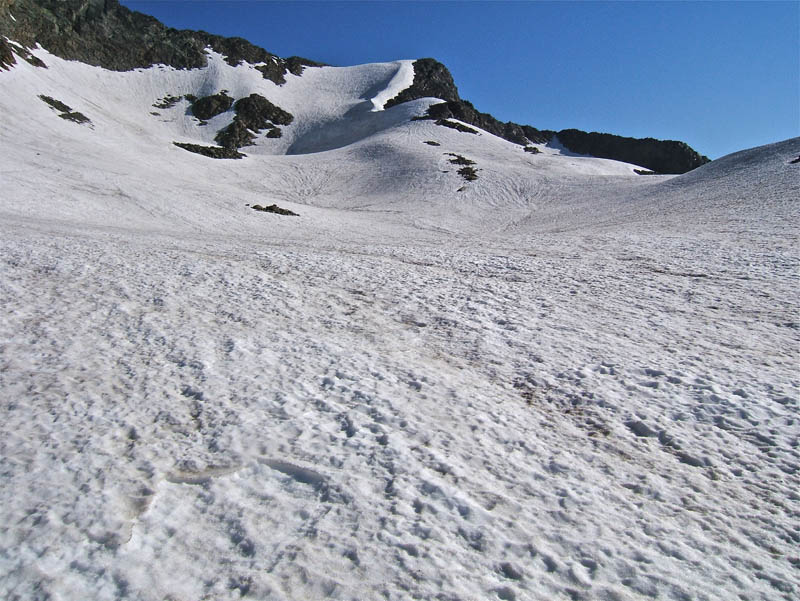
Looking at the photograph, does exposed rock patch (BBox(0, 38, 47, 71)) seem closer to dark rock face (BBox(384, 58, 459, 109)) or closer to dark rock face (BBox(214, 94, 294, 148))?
dark rock face (BBox(214, 94, 294, 148))

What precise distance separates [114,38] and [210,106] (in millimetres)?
26190

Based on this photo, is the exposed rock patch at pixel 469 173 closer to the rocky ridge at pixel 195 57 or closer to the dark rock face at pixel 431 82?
the rocky ridge at pixel 195 57

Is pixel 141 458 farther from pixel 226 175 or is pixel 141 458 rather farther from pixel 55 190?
pixel 226 175

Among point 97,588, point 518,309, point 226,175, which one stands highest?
point 226,175

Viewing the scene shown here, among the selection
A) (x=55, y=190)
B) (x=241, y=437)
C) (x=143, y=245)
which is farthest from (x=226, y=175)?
(x=241, y=437)

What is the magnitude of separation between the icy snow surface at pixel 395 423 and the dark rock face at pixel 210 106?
6670cm

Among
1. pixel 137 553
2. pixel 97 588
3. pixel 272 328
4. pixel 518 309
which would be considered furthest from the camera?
pixel 518 309

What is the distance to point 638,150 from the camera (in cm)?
9781

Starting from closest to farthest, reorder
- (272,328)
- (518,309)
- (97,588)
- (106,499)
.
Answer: (97,588)
(106,499)
(272,328)
(518,309)

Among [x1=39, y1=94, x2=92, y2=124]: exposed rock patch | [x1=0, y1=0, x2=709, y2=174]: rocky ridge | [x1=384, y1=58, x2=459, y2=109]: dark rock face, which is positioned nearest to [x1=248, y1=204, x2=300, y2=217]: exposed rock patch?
[x1=39, y1=94, x2=92, y2=124]: exposed rock patch

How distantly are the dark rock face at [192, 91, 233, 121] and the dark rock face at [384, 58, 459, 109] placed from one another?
31271 mm

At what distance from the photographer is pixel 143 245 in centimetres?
1070

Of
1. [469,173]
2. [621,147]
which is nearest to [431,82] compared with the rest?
[621,147]

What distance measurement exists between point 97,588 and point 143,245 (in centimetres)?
966
